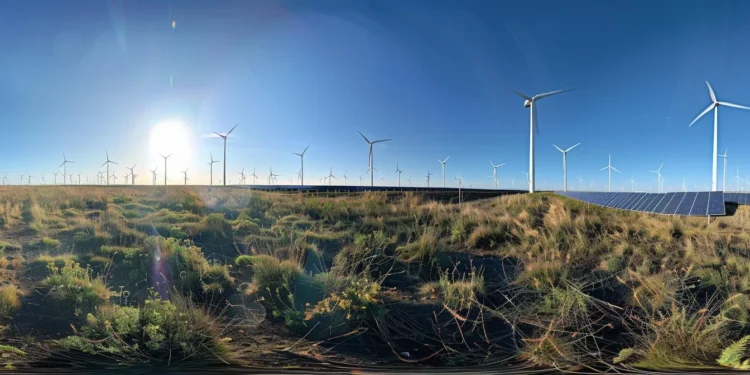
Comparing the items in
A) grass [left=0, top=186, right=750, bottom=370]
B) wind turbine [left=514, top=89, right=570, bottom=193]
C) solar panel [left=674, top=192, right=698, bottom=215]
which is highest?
wind turbine [left=514, top=89, right=570, bottom=193]

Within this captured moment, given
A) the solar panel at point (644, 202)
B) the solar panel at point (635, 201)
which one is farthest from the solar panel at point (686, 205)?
the solar panel at point (635, 201)

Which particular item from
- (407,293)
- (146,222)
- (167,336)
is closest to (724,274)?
(407,293)

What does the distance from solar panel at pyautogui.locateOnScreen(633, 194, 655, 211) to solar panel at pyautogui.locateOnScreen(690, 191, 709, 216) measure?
4.61 ft

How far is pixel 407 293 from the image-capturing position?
490 cm

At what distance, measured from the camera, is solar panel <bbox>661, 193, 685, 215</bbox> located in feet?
35.6

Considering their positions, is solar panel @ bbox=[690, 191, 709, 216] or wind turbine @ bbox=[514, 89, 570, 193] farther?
wind turbine @ bbox=[514, 89, 570, 193]

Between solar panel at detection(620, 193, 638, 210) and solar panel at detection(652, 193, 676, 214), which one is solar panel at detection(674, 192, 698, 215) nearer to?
solar panel at detection(652, 193, 676, 214)

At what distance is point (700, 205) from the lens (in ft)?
35.1

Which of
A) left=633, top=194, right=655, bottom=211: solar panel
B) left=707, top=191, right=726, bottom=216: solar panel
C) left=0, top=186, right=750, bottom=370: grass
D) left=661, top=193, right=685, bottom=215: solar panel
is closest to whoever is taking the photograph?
left=0, top=186, right=750, bottom=370: grass

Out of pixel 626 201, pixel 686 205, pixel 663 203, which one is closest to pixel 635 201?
pixel 626 201

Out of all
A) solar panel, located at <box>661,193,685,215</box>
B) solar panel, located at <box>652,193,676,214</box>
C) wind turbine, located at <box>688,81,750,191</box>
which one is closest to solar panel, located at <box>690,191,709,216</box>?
solar panel, located at <box>661,193,685,215</box>

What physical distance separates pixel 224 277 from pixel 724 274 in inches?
318

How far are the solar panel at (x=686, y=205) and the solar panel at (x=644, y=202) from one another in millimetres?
1056

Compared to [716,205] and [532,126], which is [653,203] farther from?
[532,126]
